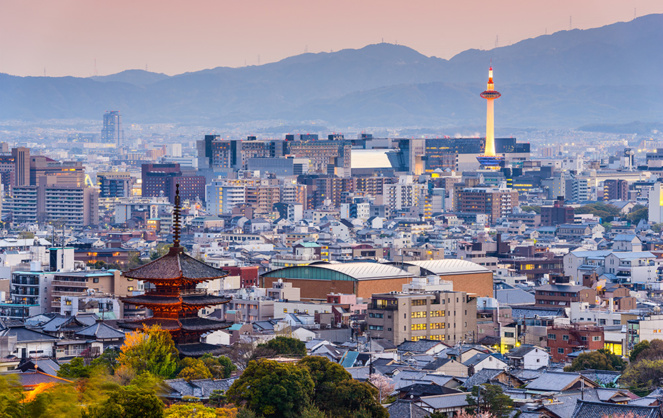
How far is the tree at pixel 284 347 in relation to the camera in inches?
1512

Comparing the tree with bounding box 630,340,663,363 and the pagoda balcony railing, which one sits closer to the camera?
the pagoda balcony railing

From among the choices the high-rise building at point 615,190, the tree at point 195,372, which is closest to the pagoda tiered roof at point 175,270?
the tree at point 195,372

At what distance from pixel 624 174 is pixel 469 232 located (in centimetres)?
6447

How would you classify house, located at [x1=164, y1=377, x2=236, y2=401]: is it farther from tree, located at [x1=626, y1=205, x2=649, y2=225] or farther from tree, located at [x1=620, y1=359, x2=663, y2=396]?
tree, located at [x1=626, y1=205, x2=649, y2=225]

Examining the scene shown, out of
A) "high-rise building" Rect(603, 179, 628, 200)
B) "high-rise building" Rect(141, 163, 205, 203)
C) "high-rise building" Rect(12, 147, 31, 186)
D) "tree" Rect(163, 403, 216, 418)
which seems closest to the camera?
"tree" Rect(163, 403, 216, 418)

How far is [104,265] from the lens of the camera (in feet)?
240

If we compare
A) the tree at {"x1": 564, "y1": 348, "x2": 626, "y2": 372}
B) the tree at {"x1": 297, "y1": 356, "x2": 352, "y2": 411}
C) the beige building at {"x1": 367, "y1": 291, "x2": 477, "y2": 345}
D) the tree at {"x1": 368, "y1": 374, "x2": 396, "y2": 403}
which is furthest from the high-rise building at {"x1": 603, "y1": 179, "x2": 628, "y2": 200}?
the tree at {"x1": 297, "y1": 356, "x2": 352, "y2": 411}

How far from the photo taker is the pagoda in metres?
33.4

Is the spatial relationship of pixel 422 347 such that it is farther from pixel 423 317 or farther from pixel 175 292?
pixel 175 292

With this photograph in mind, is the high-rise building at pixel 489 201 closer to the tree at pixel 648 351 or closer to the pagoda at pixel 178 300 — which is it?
the tree at pixel 648 351

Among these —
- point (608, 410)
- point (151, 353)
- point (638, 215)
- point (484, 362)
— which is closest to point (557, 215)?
point (638, 215)

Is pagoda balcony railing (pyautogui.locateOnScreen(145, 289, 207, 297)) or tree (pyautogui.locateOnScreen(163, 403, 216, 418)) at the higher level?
pagoda balcony railing (pyautogui.locateOnScreen(145, 289, 207, 297))

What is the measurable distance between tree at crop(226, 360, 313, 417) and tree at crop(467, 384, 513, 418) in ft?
12.0

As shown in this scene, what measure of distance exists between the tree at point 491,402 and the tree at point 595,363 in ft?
30.0
